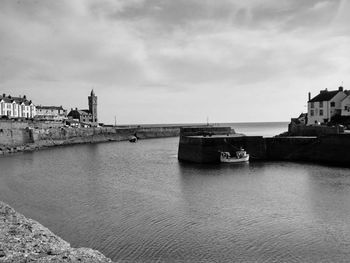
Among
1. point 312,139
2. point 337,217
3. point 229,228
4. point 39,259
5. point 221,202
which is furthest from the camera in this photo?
point 312,139

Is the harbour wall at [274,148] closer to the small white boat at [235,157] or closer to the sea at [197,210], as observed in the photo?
the small white boat at [235,157]

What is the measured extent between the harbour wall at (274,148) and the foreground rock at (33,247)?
23003 millimetres

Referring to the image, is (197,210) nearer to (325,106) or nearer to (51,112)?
(325,106)

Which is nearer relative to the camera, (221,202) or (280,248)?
(280,248)

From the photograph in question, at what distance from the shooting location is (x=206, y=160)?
35.6m

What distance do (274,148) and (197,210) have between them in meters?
22.5

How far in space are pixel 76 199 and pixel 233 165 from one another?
55.8ft

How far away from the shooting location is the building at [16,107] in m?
81.1

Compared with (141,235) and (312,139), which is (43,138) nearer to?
(312,139)

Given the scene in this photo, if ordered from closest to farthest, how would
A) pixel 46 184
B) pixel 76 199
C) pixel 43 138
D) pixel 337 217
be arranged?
pixel 337 217, pixel 76 199, pixel 46 184, pixel 43 138

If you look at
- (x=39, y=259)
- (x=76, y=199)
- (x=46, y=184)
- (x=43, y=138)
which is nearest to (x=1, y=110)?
(x=43, y=138)

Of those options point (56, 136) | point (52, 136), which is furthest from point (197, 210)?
point (56, 136)

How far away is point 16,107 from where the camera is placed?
286ft

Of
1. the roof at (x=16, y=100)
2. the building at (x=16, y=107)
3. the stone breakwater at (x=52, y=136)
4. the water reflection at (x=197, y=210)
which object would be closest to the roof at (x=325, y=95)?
the water reflection at (x=197, y=210)
